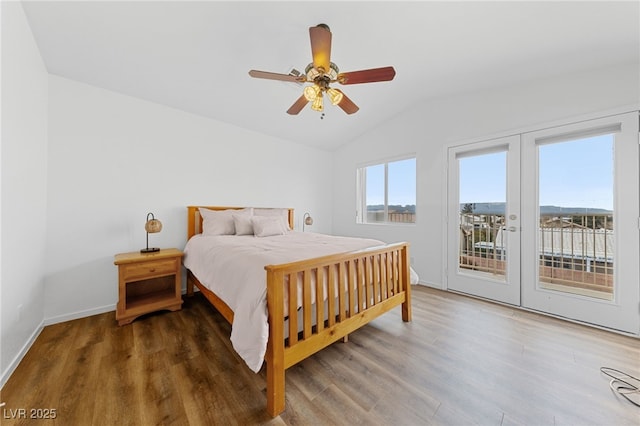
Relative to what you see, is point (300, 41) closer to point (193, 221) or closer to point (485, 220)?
point (193, 221)

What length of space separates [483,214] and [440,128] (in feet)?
4.34

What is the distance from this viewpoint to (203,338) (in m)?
2.02

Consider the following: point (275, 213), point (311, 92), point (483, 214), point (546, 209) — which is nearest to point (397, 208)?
point (483, 214)

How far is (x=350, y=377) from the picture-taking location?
5.10ft

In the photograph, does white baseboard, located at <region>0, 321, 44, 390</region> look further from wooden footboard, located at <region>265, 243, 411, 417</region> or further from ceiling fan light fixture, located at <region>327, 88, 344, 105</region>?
ceiling fan light fixture, located at <region>327, 88, 344, 105</region>

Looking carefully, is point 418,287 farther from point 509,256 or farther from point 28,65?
point 28,65

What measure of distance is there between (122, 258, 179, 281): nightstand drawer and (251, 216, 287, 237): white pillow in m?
0.94

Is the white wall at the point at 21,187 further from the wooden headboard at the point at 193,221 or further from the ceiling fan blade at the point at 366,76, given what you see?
the ceiling fan blade at the point at 366,76

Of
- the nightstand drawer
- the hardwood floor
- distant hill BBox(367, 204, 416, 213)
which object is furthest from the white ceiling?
the hardwood floor

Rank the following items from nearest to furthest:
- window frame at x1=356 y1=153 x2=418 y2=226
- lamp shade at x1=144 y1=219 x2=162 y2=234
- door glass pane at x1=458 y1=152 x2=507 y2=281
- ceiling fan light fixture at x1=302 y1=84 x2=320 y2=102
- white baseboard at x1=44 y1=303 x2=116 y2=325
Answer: ceiling fan light fixture at x1=302 y1=84 x2=320 y2=102, white baseboard at x1=44 y1=303 x2=116 y2=325, lamp shade at x1=144 y1=219 x2=162 y2=234, door glass pane at x1=458 y1=152 x2=507 y2=281, window frame at x1=356 y1=153 x2=418 y2=226

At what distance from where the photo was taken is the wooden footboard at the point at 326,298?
4.30ft

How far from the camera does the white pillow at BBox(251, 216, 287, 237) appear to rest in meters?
2.93

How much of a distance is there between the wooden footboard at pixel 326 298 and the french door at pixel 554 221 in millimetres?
1409

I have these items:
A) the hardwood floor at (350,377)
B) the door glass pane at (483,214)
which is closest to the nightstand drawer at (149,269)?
the hardwood floor at (350,377)
